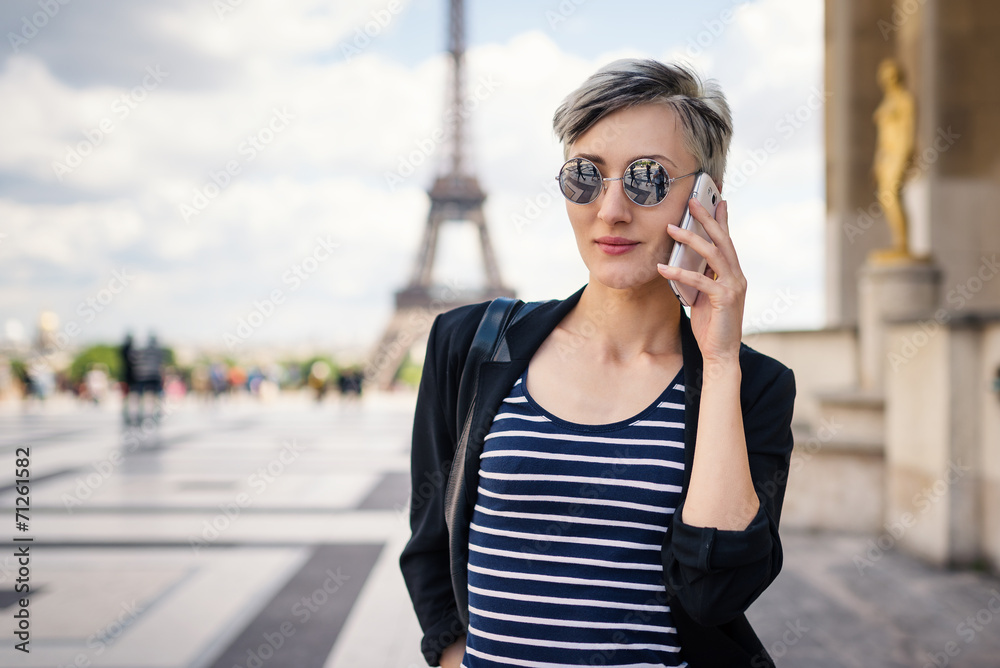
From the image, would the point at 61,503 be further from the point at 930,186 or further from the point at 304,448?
the point at 930,186

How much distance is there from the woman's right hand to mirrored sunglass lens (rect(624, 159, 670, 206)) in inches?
36.2

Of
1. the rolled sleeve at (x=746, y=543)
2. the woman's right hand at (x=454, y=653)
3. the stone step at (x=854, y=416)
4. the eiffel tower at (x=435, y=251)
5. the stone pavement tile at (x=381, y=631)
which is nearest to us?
the rolled sleeve at (x=746, y=543)

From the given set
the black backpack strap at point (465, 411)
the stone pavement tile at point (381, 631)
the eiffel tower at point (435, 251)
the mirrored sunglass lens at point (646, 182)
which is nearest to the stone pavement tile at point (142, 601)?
the stone pavement tile at point (381, 631)

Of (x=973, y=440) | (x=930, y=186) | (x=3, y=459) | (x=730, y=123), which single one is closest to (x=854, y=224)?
(x=930, y=186)

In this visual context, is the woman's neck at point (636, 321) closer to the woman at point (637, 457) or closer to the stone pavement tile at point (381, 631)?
the woman at point (637, 457)

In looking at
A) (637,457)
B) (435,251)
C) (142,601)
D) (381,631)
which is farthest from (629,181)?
(435,251)

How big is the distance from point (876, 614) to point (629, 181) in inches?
136

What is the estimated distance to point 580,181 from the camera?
123cm

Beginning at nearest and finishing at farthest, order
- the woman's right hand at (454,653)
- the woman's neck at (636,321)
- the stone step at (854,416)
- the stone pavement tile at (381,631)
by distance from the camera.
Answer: the woman's neck at (636,321) < the woman's right hand at (454,653) < the stone pavement tile at (381,631) < the stone step at (854,416)

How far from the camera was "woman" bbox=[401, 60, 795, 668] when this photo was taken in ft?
3.69

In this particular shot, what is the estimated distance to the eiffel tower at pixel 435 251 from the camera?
2845 cm

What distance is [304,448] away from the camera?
1032 centimetres

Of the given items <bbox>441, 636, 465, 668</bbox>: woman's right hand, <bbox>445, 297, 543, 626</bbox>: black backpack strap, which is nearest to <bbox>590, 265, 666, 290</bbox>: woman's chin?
<bbox>445, 297, 543, 626</bbox>: black backpack strap

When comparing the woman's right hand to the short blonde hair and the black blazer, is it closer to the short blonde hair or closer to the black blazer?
the black blazer
